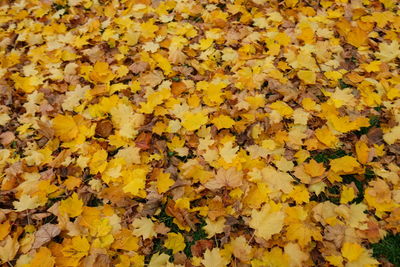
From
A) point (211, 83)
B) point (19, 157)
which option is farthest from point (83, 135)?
point (211, 83)

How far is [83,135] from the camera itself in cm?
272

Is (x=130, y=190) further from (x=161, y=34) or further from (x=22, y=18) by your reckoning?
(x=22, y=18)

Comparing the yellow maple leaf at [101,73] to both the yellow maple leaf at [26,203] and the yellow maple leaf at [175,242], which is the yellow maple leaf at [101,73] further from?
the yellow maple leaf at [175,242]

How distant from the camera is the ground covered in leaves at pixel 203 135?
216 cm

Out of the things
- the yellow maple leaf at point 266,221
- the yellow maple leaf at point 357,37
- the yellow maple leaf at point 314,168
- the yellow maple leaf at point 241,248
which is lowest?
the yellow maple leaf at point 241,248

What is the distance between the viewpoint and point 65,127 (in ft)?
9.08

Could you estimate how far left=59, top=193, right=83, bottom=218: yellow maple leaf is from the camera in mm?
2328

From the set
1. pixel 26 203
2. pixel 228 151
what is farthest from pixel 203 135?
pixel 26 203

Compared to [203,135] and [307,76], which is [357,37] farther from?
[203,135]

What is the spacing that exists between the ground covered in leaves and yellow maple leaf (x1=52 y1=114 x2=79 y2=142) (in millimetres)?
18

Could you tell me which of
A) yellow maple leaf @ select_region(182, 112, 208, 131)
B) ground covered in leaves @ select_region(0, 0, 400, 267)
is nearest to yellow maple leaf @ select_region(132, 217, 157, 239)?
ground covered in leaves @ select_region(0, 0, 400, 267)

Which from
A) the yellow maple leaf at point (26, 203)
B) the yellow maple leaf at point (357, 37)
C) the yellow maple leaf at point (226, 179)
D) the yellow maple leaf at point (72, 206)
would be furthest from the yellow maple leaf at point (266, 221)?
the yellow maple leaf at point (357, 37)

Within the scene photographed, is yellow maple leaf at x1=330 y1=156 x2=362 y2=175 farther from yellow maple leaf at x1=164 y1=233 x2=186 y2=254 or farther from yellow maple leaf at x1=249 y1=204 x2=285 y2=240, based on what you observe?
yellow maple leaf at x1=164 y1=233 x2=186 y2=254

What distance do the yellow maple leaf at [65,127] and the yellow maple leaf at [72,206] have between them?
56 centimetres
